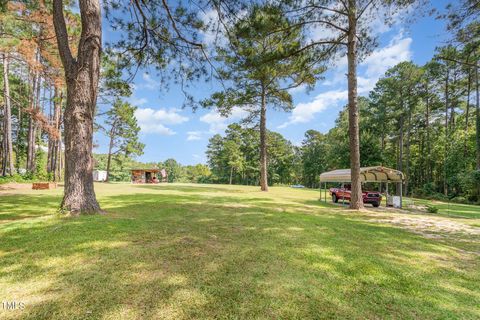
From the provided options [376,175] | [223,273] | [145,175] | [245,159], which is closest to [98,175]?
[145,175]

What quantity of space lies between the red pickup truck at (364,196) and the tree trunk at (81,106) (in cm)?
1283

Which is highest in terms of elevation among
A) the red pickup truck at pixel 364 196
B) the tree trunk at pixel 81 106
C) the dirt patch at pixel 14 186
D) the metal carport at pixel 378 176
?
the tree trunk at pixel 81 106

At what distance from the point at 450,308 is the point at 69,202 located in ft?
23.6

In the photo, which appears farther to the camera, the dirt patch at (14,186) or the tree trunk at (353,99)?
the dirt patch at (14,186)

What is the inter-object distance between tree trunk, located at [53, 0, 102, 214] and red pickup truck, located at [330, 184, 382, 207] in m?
12.8

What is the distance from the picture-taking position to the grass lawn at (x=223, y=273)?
2.21 m

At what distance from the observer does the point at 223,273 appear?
297cm

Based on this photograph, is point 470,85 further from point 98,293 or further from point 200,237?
point 98,293

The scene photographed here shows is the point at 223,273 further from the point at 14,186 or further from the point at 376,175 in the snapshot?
the point at 14,186

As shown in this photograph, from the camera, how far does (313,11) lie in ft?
29.5

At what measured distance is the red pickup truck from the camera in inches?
510

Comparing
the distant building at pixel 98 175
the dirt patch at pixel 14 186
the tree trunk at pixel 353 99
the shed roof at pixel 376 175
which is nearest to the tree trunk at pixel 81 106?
the tree trunk at pixel 353 99

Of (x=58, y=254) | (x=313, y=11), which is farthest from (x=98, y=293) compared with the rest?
(x=313, y=11)

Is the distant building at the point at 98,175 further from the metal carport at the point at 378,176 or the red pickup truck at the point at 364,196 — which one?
the metal carport at the point at 378,176
